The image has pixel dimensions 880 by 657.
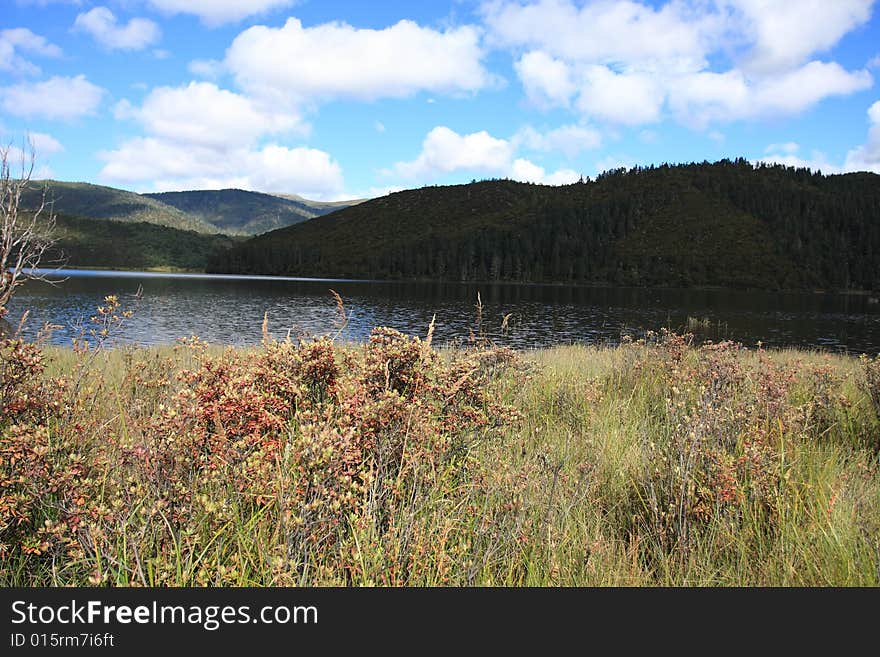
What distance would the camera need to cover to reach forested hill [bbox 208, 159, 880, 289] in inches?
4820

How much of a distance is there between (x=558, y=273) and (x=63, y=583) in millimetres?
138956

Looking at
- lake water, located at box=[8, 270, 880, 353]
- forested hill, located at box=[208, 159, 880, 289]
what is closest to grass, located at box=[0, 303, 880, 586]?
lake water, located at box=[8, 270, 880, 353]

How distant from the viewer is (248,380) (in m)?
3.29

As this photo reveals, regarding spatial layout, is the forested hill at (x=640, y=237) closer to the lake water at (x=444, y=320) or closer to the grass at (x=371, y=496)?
the lake water at (x=444, y=320)

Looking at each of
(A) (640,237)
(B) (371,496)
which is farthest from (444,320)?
(A) (640,237)

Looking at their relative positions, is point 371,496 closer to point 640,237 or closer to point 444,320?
point 444,320

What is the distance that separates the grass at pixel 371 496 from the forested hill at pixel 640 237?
5007 inches

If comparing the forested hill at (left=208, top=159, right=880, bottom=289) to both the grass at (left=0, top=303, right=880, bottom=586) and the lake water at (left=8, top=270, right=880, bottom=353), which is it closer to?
the lake water at (left=8, top=270, right=880, bottom=353)

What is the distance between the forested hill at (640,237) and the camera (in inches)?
4820

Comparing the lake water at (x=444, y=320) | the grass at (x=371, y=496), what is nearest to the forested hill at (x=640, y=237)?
the lake water at (x=444, y=320)

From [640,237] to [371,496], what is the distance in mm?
154443

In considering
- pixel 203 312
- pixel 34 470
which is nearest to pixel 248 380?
pixel 34 470

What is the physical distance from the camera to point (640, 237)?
14338 centimetres

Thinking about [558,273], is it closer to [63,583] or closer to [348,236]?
[348,236]
